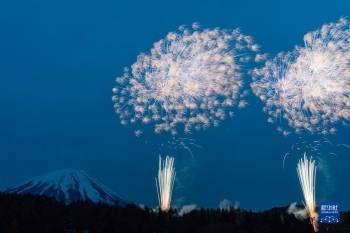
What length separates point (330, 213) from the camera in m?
55.2

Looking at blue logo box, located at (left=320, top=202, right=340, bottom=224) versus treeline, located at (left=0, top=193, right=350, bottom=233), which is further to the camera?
treeline, located at (left=0, top=193, right=350, bottom=233)

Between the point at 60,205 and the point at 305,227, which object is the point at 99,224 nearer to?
the point at 60,205

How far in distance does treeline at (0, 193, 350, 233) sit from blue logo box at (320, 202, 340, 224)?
54.4ft

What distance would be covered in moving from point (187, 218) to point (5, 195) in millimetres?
42721

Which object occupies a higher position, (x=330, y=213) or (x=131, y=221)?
(x=131, y=221)

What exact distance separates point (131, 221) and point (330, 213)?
37272 mm

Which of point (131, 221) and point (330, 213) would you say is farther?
point (131, 221)

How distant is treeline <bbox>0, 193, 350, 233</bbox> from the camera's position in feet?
258

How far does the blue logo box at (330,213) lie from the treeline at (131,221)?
54.4 feet

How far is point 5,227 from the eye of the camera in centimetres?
7456

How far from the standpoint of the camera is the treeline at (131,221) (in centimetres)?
7850

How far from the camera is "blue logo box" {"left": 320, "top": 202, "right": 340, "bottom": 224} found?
5504 centimetres

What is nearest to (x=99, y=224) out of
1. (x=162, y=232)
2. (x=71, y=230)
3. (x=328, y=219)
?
(x=71, y=230)

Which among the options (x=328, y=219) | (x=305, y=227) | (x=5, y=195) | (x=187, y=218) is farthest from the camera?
(x=5, y=195)
